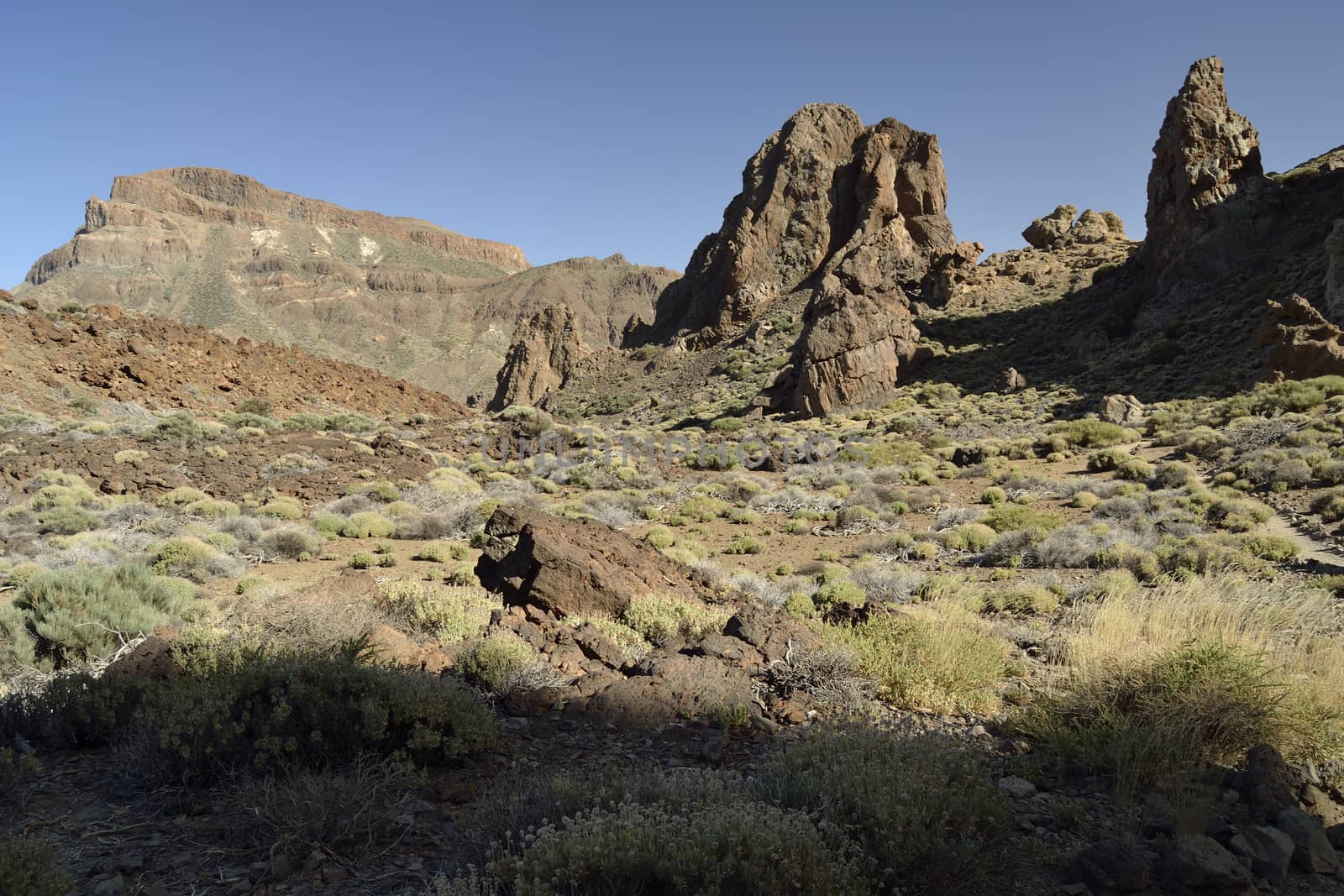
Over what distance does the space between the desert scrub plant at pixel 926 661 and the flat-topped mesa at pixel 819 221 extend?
41260 millimetres

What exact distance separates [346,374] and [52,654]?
42.9 metres

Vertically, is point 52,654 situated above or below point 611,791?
below

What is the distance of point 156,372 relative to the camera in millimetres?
33656

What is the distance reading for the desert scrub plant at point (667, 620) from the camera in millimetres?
6363

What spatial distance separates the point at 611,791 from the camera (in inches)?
123

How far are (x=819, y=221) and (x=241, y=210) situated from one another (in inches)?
5029

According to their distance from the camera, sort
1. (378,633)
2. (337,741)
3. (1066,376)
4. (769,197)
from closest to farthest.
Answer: (337,741) → (378,633) → (1066,376) → (769,197)

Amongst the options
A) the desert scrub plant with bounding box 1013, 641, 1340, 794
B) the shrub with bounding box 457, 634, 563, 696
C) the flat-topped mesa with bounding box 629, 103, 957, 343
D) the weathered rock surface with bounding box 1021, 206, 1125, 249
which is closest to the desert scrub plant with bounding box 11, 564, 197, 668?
the shrub with bounding box 457, 634, 563, 696

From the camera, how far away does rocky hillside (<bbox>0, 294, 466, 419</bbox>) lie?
97.0 feet

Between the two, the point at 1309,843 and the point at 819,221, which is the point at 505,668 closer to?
the point at 1309,843

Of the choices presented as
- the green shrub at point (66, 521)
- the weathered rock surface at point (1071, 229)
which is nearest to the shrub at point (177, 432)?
the green shrub at point (66, 521)

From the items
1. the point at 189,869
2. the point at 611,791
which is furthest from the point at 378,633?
the point at 611,791

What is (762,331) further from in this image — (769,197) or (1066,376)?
(1066,376)

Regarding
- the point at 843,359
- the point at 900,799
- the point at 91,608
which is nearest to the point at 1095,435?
the point at 843,359
